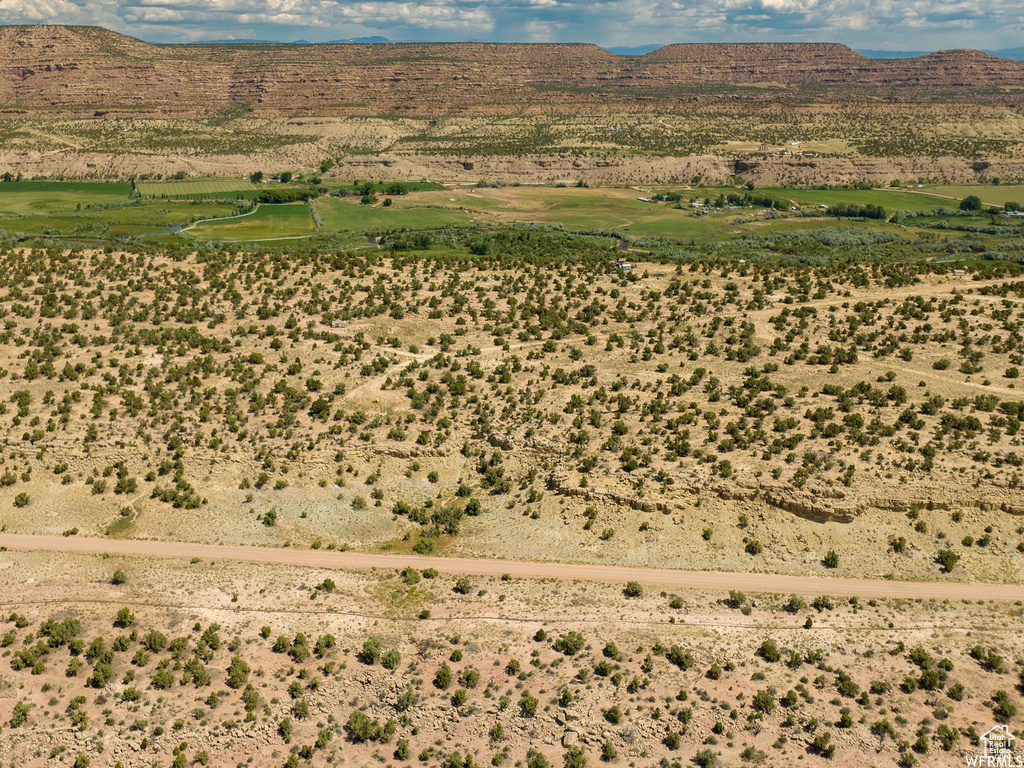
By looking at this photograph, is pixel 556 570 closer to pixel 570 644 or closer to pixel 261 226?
pixel 570 644

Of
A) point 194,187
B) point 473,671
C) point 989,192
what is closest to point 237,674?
point 473,671

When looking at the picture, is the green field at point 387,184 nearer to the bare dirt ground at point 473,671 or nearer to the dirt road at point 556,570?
the dirt road at point 556,570

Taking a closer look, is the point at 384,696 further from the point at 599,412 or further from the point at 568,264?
the point at 568,264

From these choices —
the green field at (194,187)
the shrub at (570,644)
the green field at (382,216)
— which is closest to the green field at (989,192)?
the green field at (382,216)

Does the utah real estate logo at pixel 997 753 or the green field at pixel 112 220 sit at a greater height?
the green field at pixel 112 220

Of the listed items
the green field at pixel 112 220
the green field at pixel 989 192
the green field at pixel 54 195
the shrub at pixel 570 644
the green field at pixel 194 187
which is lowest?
the shrub at pixel 570 644

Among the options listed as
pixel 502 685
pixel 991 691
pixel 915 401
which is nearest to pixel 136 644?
pixel 502 685
